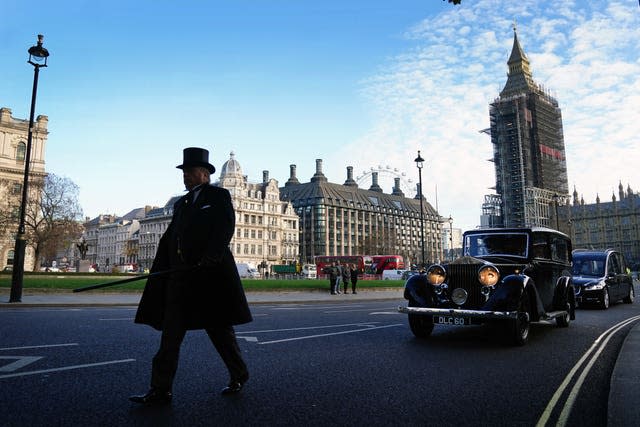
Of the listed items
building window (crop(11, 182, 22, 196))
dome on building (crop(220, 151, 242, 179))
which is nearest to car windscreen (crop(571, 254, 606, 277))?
building window (crop(11, 182, 22, 196))

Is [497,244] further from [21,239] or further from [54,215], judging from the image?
[54,215]

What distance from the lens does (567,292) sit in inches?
404

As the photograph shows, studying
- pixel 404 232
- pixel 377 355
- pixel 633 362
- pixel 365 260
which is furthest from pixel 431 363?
pixel 404 232

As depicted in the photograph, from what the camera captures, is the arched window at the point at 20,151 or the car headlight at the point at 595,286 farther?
the arched window at the point at 20,151

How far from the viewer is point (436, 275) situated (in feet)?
26.7

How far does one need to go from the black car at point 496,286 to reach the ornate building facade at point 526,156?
287 feet

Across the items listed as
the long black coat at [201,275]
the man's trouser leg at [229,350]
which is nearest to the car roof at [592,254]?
the man's trouser leg at [229,350]

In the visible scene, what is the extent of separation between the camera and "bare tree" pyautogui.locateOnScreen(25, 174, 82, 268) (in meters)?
46.0

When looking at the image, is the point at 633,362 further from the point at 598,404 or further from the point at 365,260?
the point at 365,260

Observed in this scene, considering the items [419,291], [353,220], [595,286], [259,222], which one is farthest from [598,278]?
[353,220]

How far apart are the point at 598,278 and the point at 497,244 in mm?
9581

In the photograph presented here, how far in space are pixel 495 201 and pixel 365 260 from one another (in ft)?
142

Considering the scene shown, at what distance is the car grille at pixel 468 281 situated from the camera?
770 cm

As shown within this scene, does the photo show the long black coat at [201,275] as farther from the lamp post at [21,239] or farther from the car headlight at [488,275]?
the lamp post at [21,239]
